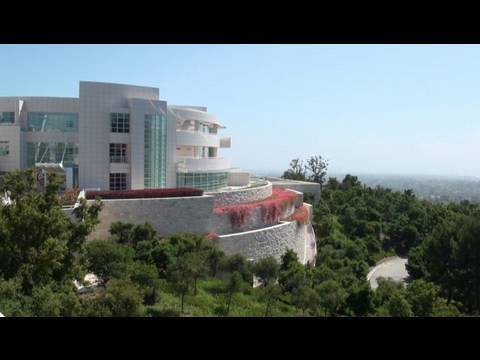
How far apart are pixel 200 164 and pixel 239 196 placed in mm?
3748

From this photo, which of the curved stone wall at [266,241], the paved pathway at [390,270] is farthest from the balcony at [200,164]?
the paved pathway at [390,270]

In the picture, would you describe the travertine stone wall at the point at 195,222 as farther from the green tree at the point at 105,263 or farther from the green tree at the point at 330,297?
the green tree at the point at 330,297

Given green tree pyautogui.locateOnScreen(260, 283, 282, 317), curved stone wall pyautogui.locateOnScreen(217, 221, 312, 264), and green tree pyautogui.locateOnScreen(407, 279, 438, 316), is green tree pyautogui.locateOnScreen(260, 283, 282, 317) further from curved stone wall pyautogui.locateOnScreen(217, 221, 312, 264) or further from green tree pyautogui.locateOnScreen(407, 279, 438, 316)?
curved stone wall pyautogui.locateOnScreen(217, 221, 312, 264)

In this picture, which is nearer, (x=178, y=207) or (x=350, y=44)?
(x=350, y=44)

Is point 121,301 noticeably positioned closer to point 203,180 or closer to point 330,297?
point 330,297

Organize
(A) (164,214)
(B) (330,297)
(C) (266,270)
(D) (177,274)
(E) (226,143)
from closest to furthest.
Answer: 1. (D) (177,274)
2. (B) (330,297)
3. (C) (266,270)
4. (A) (164,214)
5. (E) (226,143)

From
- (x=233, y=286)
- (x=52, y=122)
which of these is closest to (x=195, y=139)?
(x=52, y=122)

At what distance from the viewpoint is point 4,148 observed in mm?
21031

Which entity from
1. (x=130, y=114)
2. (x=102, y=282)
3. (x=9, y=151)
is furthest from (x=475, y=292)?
(x=9, y=151)

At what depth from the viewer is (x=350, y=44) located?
3148mm
